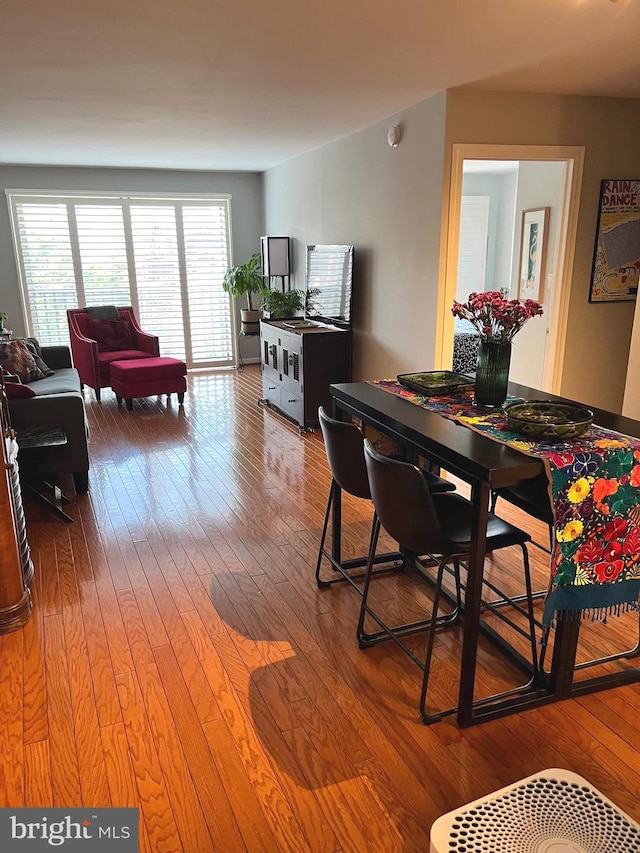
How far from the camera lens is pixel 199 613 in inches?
106

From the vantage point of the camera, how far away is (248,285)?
302 inches

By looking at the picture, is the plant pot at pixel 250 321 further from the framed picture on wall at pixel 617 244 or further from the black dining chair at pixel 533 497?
the black dining chair at pixel 533 497

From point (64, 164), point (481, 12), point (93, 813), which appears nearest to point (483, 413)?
point (481, 12)

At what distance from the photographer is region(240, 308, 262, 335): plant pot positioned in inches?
304

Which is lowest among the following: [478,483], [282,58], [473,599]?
[473,599]

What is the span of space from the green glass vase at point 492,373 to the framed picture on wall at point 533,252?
8.93 ft

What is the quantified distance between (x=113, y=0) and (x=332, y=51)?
3.58 ft

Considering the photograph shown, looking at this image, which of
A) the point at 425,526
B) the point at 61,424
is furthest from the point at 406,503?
the point at 61,424

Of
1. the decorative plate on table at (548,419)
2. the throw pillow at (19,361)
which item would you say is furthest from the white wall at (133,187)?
the decorative plate on table at (548,419)

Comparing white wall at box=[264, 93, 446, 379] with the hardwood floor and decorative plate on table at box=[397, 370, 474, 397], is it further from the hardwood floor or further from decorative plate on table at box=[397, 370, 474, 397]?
the hardwood floor

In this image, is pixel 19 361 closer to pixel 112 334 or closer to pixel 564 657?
pixel 112 334

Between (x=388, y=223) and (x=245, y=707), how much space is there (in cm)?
366

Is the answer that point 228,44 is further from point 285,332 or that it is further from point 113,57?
point 285,332

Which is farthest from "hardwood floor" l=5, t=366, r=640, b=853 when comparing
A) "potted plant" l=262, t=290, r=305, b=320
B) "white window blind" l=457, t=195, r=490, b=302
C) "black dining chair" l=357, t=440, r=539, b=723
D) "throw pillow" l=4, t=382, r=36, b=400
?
"white window blind" l=457, t=195, r=490, b=302
